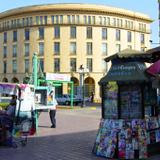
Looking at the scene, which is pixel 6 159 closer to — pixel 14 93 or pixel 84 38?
pixel 14 93

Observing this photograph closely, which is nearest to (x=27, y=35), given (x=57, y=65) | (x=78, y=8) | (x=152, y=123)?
(x=57, y=65)

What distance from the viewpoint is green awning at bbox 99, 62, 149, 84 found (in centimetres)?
1021

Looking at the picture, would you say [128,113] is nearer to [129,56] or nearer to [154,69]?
[154,69]

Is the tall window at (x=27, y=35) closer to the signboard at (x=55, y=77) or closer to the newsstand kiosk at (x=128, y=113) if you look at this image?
the signboard at (x=55, y=77)

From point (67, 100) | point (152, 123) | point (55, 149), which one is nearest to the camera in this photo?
point (152, 123)

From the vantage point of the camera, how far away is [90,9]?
8194 cm

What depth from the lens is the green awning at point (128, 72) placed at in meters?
10.2

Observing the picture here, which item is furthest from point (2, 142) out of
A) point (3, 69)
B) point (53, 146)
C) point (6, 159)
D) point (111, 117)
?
point (3, 69)

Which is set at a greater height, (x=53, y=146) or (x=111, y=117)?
(x=111, y=117)

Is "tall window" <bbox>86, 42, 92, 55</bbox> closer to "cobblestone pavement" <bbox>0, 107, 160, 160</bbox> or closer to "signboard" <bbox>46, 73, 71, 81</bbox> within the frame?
"signboard" <bbox>46, 73, 71, 81</bbox>

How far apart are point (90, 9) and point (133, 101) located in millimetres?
72785

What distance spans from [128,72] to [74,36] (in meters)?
72.6

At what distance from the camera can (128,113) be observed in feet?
34.2

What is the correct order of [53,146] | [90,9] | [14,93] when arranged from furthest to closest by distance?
[90,9]
[14,93]
[53,146]
